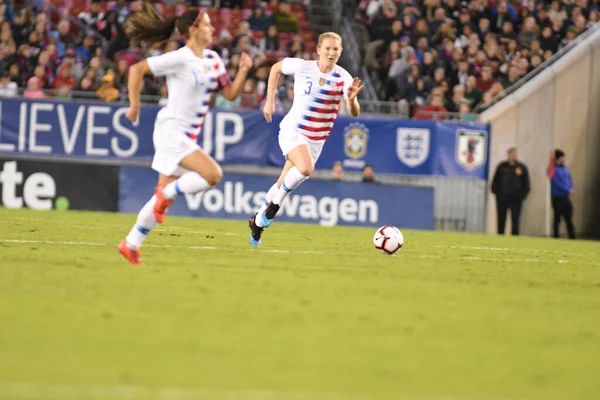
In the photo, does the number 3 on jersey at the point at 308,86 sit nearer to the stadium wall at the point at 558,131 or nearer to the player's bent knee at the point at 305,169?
the player's bent knee at the point at 305,169

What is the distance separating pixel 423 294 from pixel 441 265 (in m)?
3.25

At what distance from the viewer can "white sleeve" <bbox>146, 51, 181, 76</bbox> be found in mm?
10891

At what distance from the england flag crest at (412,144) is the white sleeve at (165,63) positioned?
599 inches

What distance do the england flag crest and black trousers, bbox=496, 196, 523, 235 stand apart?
186 centimetres

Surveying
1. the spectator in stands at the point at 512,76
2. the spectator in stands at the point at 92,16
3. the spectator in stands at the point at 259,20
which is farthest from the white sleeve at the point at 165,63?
the spectator in stands at the point at 259,20

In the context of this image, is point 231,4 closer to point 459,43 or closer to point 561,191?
point 459,43

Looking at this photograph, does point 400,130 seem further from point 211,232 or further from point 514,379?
point 514,379

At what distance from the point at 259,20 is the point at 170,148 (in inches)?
712

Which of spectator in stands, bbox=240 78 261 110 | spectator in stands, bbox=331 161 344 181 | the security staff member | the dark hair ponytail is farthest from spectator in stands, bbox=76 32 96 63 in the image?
the dark hair ponytail

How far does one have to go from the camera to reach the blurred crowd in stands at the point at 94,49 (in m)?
25.2

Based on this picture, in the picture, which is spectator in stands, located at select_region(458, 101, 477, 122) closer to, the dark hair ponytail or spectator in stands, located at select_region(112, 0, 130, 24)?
spectator in stands, located at select_region(112, 0, 130, 24)

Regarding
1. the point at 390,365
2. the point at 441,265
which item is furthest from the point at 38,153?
the point at 390,365

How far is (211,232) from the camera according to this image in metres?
17.5

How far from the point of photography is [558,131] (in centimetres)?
2716
